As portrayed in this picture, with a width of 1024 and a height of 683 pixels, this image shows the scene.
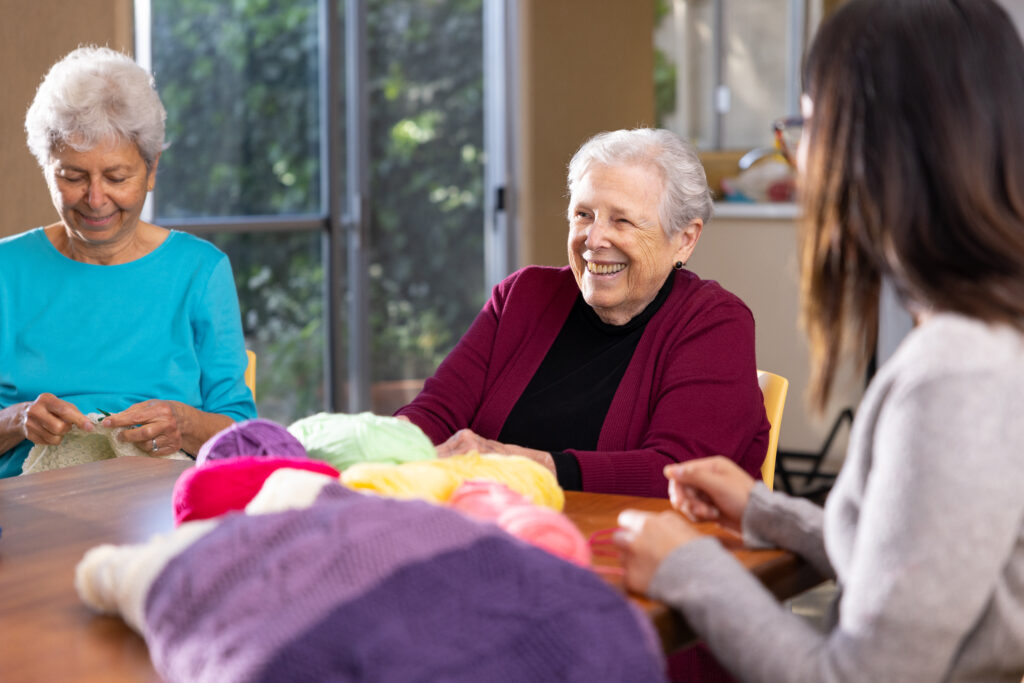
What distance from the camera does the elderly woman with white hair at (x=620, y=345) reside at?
1.82m

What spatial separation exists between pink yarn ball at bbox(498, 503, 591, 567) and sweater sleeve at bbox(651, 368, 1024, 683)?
22 centimetres

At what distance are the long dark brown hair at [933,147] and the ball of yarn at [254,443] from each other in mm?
684

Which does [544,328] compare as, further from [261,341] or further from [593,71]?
[593,71]

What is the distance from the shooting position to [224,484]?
1189mm

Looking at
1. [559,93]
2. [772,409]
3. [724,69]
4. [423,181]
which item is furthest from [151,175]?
[724,69]

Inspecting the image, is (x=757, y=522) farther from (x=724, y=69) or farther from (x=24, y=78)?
(x=724, y=69)

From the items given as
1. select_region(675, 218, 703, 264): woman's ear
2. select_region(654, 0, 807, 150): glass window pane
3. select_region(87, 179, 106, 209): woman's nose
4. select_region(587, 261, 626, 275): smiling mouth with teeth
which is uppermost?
select_region(654, 0, 807, 150): glass window pane

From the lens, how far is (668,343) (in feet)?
6.28

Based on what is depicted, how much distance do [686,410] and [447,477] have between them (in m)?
0.70

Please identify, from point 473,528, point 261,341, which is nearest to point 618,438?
point 473,528

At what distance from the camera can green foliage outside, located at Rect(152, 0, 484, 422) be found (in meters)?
3.74

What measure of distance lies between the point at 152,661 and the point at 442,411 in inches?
43.8

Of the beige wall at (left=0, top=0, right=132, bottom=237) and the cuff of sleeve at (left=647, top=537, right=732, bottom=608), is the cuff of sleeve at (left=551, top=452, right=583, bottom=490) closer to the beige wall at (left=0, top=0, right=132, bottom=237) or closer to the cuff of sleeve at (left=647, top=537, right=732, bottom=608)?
the cuff of sleeve at (left=647, top=537, right=732, bottom=608)

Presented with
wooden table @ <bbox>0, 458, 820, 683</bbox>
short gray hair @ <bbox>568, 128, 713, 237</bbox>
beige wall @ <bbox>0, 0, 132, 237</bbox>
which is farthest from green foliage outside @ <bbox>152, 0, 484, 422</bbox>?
wooden table @ <bbox>0, 458, 820, 683</bbox>
